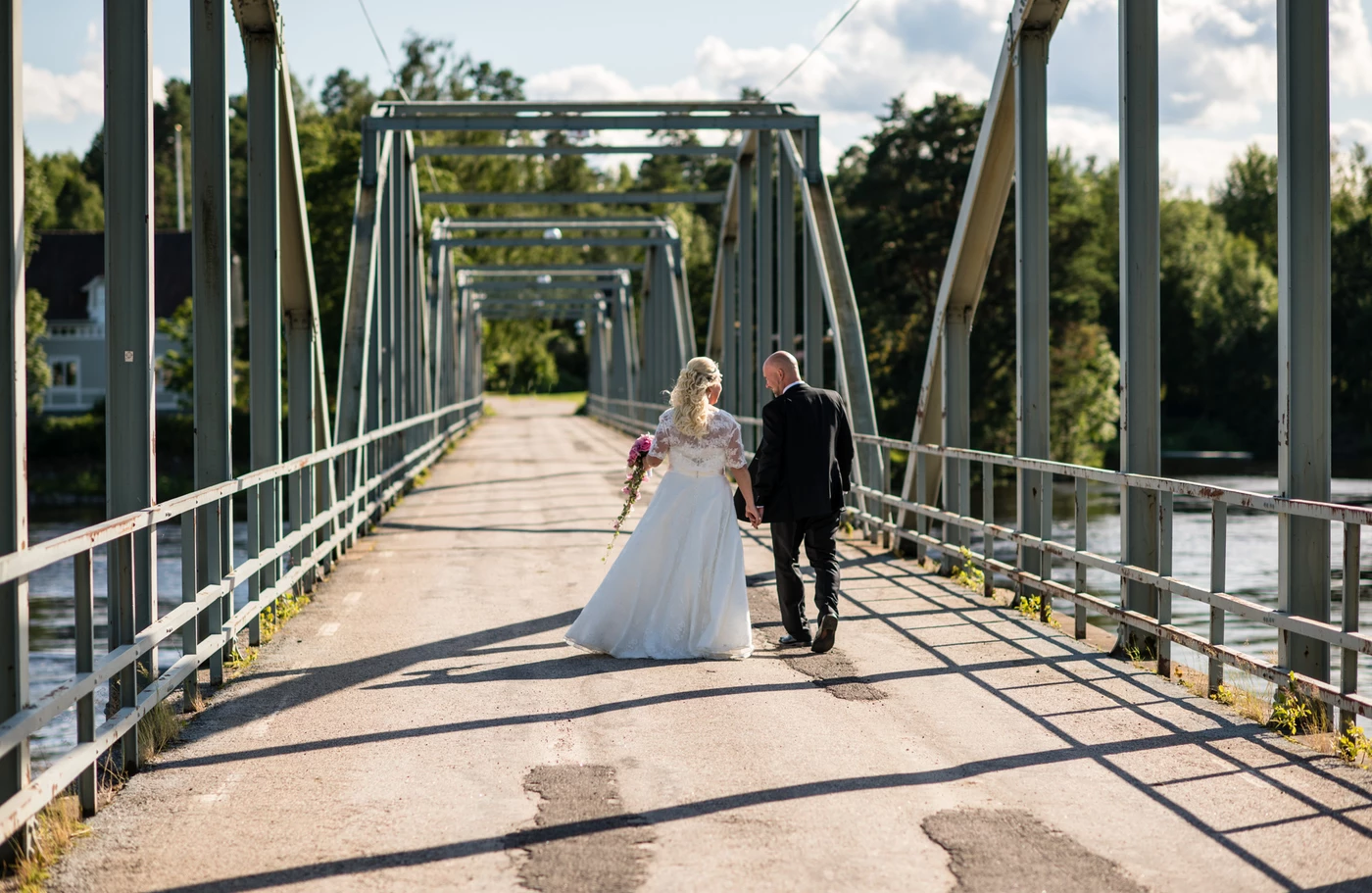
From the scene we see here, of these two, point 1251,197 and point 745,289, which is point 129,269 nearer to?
point 745,289

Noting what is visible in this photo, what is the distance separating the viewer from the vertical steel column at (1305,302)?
263 inches

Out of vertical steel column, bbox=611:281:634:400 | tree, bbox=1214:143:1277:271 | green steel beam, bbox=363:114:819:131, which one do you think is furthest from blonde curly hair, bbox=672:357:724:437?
tree, bbox=1214:143:1277:271

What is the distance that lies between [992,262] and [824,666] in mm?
42989

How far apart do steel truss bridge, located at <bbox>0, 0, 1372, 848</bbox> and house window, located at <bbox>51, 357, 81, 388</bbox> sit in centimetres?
5179

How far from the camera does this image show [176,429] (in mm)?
47094

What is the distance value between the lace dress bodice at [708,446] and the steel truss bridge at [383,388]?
1996 millimetres

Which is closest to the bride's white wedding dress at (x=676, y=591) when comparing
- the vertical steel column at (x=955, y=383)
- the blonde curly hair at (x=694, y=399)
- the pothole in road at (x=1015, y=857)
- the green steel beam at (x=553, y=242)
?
the blonde curly hair at (x=694, y=399)

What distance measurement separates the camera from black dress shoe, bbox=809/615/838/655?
8633 millimetres

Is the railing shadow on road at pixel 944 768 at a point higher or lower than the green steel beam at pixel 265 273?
lower

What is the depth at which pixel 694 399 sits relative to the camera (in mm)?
8773

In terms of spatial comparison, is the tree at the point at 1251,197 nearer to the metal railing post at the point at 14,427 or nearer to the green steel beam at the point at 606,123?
the green steel beam at the point at 606,123

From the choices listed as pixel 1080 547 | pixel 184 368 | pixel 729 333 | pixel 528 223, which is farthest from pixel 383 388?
pixel 184 368

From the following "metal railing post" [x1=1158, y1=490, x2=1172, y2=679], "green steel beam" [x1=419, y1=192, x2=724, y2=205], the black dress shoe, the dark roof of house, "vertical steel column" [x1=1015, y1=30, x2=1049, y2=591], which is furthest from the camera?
the dark roof of house

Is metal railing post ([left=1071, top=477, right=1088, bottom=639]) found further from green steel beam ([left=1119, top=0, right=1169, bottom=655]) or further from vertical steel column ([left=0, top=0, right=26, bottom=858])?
vertical steel column ([left=0, top=0, right=26, bottom=858])
